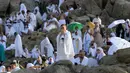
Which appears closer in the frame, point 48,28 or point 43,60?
point 43,60

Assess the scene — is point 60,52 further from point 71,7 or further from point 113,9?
point 71,7

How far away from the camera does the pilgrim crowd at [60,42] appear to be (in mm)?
18438

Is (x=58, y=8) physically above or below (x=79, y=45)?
above

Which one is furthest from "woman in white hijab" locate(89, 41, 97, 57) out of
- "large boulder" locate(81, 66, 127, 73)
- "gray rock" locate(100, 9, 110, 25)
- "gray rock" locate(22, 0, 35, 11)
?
"gray rock" locate(22, 0, 35, 11)

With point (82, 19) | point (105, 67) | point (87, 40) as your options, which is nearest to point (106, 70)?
point (105, 67)

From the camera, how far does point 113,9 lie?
26938 millimetres

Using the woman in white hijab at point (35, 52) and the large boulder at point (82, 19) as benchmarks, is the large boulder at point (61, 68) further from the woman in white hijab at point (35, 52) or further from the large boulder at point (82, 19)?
the large boulder at point (82, 19)

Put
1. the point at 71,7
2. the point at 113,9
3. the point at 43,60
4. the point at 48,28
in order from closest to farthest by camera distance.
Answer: the point at 43,60, the point at 48,28, the point at 113,9, the point at 71,7

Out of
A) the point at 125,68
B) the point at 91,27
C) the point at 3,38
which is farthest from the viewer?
the point at 3,38

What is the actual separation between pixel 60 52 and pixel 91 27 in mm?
2859

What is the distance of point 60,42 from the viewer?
63.0 feet

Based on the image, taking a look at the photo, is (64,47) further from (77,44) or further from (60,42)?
(77,44)

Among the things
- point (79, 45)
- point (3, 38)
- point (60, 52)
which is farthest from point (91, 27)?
point (3, 38)

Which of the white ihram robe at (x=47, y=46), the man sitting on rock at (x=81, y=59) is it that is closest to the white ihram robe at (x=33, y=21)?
the white ihram robe at (x=47, y=46)
